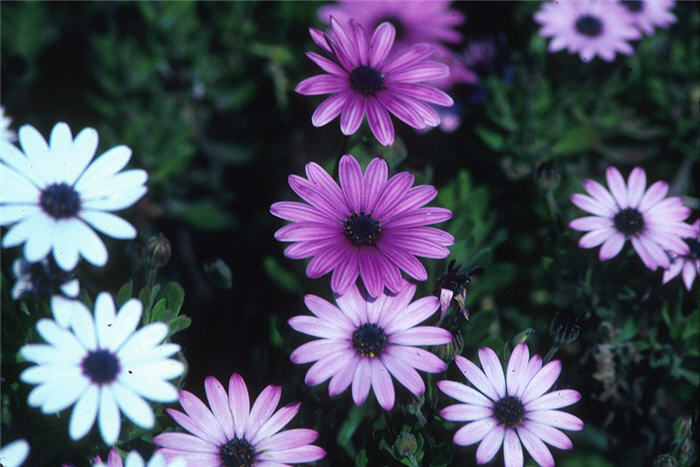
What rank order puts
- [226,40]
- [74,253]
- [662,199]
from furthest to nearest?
[226,40]
[662,199]
[74,253]

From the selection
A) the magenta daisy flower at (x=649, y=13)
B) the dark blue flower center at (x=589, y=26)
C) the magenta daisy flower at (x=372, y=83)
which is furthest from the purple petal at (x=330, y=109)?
the magenta daisy flower at (x=649, y=13)

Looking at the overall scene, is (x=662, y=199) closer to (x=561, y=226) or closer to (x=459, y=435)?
(x=561, y=226)

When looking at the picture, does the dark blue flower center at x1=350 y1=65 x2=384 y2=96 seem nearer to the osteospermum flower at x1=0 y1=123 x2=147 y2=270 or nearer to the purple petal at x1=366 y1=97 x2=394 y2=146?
the purple petal at x1=366 y1=97 x2=394 y2=146

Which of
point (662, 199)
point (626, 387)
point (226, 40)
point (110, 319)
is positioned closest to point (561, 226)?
point (662, 199)

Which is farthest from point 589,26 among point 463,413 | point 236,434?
point 236,434

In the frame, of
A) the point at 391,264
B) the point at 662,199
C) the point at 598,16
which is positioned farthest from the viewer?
the point at 598,16

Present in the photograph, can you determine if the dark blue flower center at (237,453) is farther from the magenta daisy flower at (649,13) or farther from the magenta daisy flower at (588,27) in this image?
the magenta daisy flower at (649,13)
